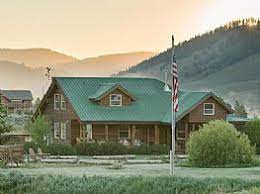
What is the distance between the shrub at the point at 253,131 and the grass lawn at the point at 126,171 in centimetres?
1513

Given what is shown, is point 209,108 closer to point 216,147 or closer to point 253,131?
point 253,131

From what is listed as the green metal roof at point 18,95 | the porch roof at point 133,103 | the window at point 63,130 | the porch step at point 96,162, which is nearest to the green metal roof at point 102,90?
the porch roof at point 133,103

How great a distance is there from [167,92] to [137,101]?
11.9ft

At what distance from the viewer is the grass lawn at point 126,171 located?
122 ft

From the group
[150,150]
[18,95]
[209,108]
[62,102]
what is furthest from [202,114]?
[18,95]

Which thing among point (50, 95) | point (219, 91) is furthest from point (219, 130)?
point (219, 91)

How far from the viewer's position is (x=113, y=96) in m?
63.4

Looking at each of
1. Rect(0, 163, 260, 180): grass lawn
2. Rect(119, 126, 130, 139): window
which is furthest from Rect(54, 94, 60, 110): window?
Rect(0, 163, 260, 180): grass lawn

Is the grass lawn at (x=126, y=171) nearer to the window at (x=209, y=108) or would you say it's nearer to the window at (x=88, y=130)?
the window at (x=88, y=130)

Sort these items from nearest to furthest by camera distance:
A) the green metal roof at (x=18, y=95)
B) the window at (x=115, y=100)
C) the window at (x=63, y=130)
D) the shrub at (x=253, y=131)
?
the shrub at (x=253, y=131), the window at (x=115, y=100), the window at (x=63, y=130), the green metal roof at (x=18, y=95)

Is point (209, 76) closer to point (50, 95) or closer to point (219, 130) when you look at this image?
point (50, 95)

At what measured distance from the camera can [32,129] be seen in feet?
203

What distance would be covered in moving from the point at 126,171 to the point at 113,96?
2339 cm

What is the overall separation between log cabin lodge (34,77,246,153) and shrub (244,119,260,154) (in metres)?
1.85
